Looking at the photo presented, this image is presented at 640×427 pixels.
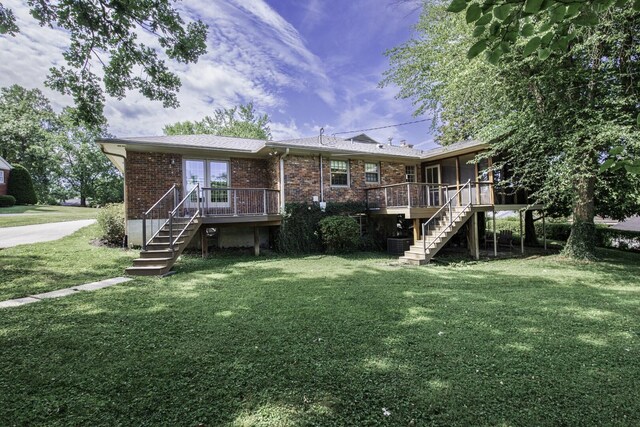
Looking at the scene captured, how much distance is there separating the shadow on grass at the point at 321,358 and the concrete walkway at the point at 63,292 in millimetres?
453

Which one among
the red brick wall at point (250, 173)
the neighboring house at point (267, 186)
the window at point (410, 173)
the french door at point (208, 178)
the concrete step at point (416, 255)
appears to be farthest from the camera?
the window at point (410, 173)

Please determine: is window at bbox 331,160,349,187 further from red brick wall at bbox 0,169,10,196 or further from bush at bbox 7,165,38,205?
red brick wall at bbox 0,169,10,196

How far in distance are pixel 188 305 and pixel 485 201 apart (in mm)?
11488

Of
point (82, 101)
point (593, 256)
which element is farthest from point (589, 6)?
point (593, 256)

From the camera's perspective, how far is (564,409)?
8.37 ft

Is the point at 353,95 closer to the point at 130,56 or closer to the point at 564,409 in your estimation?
the point at 130,56

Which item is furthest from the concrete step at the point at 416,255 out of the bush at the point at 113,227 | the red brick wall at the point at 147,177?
the bush at the point at 113,227

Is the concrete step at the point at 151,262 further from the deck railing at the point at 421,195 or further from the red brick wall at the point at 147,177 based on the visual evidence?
the deck railing at the point at 421,195

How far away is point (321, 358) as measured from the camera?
3.40 m

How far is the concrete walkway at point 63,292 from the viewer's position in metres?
5.14

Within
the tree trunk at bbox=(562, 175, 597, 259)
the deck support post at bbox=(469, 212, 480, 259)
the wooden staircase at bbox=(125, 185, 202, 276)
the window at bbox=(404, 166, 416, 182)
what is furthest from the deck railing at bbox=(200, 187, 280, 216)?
the tree trunk at bbox=(562, 175, 597, 259)

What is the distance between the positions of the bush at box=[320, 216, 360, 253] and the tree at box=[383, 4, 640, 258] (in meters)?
5.54

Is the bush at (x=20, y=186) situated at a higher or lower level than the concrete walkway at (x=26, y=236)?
higher

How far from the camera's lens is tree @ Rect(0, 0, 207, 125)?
595 cm
